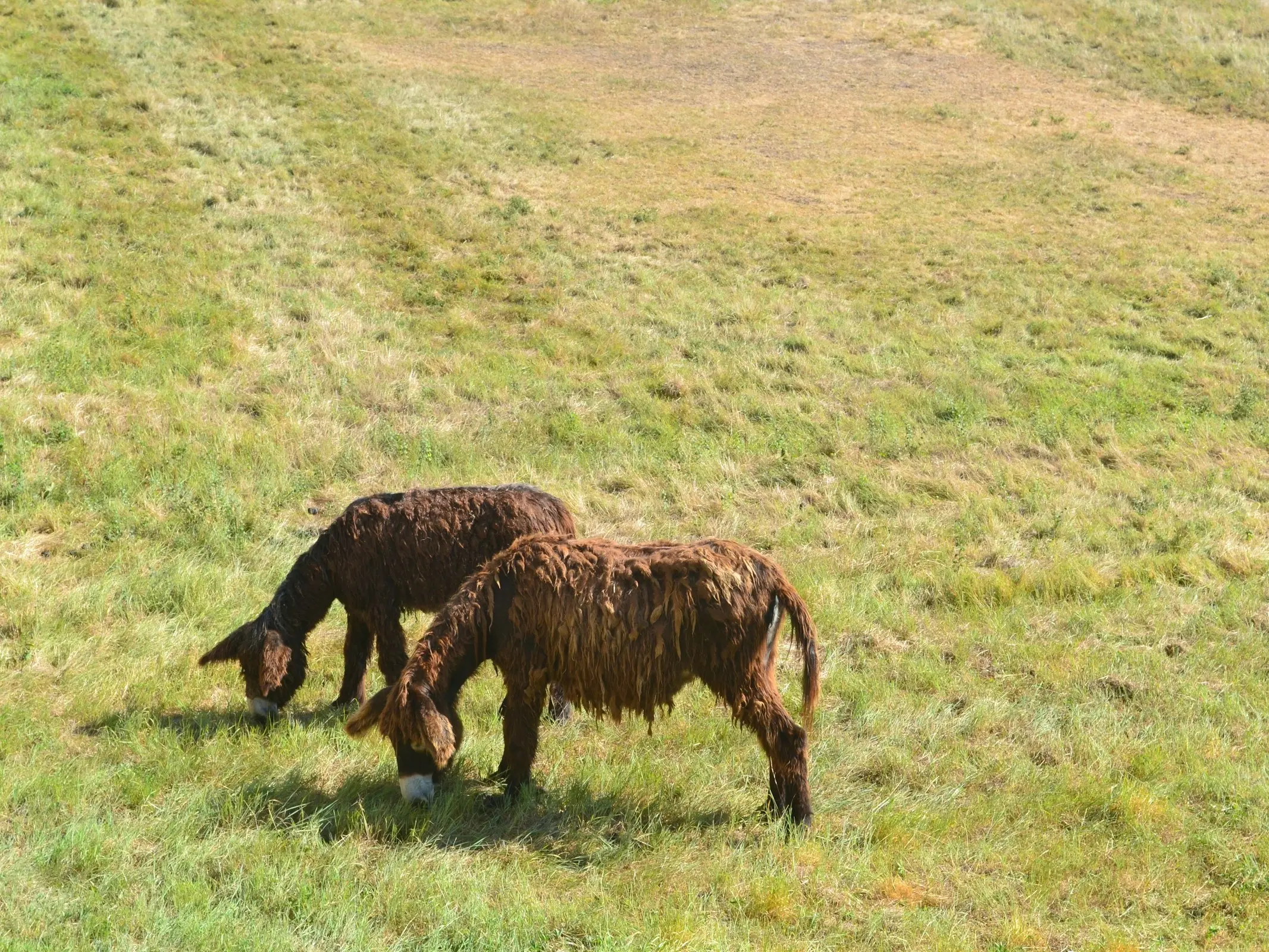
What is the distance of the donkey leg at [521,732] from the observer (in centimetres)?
591

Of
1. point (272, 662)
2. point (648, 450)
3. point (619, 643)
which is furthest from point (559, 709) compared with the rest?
point (648, 450)

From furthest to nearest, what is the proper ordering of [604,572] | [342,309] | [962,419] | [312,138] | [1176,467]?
[312,138] < [342,309] < [962,419] < [1176,467] < [604,572]

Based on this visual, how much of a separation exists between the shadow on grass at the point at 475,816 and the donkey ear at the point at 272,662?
2.55 ft

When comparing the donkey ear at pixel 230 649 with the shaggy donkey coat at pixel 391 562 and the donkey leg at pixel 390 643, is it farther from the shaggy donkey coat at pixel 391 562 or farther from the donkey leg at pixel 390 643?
the donkey leg at pixel 390 643

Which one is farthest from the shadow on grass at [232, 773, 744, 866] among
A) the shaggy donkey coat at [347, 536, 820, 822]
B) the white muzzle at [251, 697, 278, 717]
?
the white muzzle at [251, 697, 278, 717]

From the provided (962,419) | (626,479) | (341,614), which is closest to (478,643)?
(341,614)

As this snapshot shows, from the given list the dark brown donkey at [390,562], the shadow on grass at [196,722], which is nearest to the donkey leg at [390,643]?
the dark brown donkey at [390,562]

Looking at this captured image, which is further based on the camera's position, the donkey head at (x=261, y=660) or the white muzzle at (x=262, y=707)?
the white muzzle at (x=262, y=707)

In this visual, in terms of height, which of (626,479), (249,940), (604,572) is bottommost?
(626,479)

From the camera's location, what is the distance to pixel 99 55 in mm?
26688

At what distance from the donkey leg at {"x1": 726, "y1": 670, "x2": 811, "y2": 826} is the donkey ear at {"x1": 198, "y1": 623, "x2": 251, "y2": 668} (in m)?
3.21

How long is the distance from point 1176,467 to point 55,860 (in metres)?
12.6

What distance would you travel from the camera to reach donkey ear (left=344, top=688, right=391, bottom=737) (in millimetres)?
5660

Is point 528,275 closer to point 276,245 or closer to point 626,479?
point 276,245
